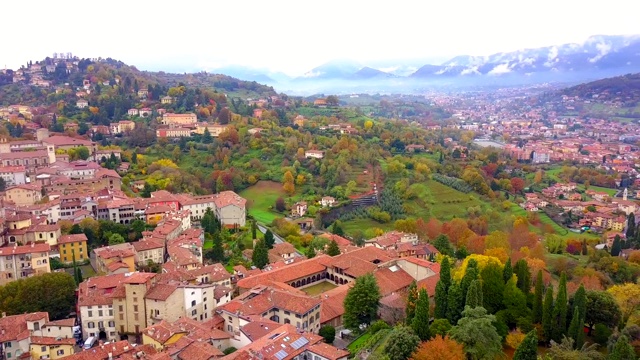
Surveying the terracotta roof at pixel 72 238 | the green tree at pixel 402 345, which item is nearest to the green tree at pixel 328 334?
the green tree at pixel 402 345

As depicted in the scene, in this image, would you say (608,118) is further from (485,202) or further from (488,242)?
(488,242)

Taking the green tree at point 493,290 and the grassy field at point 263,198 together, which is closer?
the green tree at point 493,290

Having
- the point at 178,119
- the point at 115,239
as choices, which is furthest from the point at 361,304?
the point at 178,119

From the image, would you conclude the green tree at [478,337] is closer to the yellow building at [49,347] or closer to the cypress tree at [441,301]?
the cypress tree at [441,301]

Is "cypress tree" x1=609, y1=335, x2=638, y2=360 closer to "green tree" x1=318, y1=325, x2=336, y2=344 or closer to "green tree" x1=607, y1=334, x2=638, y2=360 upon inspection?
"green tree" x1=607, y1=334, x2=638, y2=360

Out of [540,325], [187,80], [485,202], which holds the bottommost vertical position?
[485,202]

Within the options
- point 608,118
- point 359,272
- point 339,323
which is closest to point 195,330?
point 339,323
